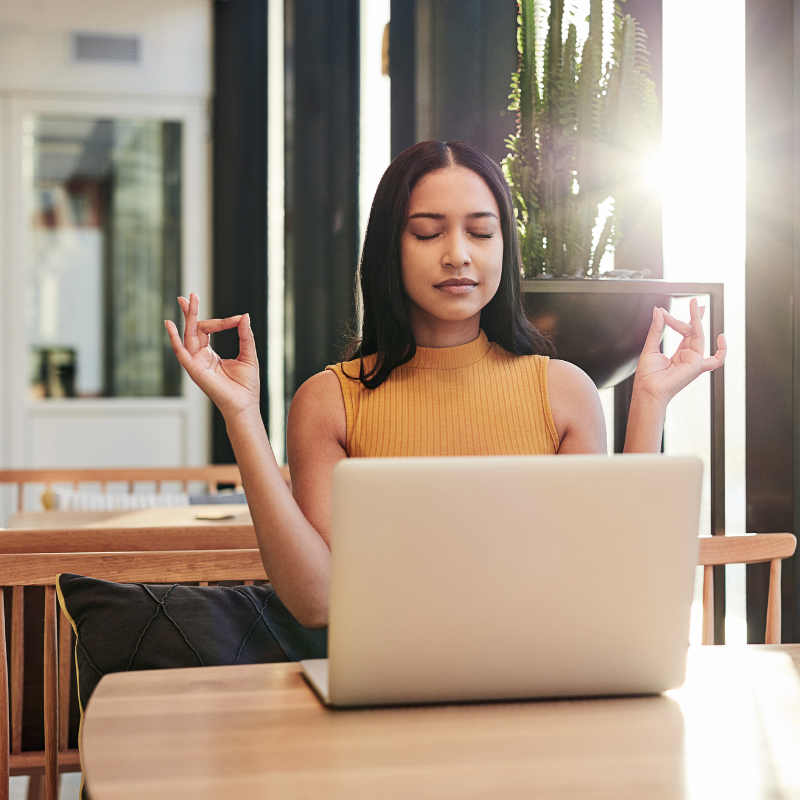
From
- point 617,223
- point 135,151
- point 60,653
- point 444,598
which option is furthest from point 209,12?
point 444,598

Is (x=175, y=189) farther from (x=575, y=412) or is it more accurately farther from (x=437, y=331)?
(x=575, y=412)

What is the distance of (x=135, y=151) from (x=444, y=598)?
15.2ft

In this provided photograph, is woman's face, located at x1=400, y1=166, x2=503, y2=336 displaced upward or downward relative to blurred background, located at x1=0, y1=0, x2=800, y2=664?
downward

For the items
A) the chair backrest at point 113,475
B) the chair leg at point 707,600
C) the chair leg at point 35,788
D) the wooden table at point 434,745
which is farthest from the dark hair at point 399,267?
the chair backrest at point 113,475

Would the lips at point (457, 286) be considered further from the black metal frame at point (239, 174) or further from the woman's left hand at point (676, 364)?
the black metal frame at point (239, 174)

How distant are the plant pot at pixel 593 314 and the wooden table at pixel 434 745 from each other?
0.77 metres

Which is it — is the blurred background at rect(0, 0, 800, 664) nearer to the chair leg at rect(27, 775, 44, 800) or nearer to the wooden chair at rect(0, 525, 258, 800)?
the wooden chair at rect(0, 525, 258, 800)

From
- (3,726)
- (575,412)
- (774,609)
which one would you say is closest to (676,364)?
(575,412)

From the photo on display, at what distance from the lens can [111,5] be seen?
15.5 ft

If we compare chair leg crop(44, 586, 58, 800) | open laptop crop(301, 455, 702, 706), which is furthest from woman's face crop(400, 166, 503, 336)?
chair leg crop(44, 586, 58, 800)

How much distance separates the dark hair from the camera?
118 cm

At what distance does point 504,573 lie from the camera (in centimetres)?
66

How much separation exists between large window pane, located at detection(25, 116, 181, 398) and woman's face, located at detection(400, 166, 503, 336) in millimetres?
3839

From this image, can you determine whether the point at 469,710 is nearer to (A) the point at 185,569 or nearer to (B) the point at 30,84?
(A) the point at 185,569
